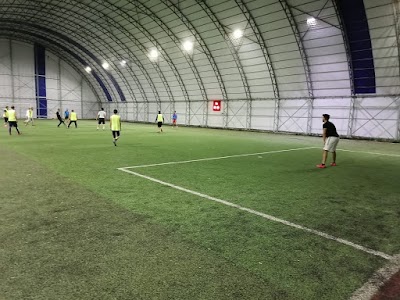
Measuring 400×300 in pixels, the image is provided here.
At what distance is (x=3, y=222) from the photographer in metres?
5.27

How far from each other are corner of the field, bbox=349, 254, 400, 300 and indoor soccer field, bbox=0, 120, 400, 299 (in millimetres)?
82

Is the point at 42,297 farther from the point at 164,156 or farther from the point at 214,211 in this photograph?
the point at 164,156

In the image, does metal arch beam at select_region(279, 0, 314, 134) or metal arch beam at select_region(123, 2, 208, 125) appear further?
metal arch beam at select_region(123, 2, 208, 125)

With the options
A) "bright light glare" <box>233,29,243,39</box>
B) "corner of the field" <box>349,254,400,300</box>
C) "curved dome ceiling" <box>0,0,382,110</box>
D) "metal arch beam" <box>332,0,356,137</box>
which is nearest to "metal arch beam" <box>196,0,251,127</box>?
"curved dome ceiling" <box>0,0,382,110</box>

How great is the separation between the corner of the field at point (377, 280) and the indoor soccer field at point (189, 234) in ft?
0.27

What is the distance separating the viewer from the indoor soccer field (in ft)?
11.6

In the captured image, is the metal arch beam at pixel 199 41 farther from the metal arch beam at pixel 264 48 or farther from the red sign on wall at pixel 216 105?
the metal arch beam at pixel 264 48

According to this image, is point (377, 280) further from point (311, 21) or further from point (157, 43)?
point (157, 43)

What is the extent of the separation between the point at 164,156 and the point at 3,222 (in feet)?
29.9

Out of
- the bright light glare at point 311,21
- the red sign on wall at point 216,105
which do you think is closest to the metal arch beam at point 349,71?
the bright light glare at point 311,21

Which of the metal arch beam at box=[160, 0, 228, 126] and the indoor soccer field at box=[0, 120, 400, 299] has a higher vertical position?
the metal arch beam at box=[160, 0, 228, 126]

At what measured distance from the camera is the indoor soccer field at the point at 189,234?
11.6 feet

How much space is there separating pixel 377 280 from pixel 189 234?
2726 millimetres

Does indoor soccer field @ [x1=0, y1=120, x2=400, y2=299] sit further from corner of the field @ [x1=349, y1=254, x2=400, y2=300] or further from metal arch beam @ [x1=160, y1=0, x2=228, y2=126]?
metal arch beam @ [x1=160, y1=0, x2=228, y2=126]
